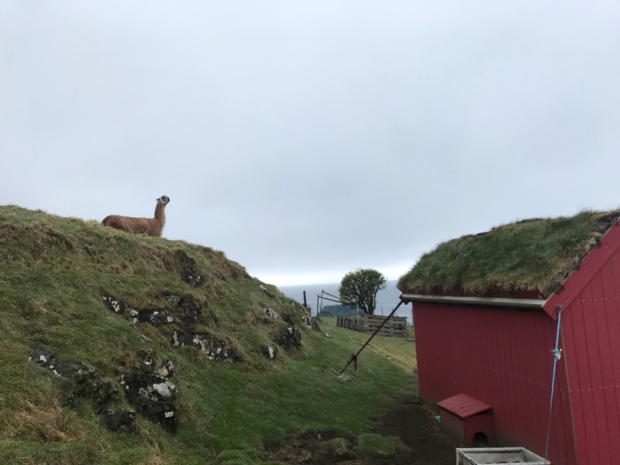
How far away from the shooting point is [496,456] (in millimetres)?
10258

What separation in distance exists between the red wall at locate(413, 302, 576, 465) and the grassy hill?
3.46 meters

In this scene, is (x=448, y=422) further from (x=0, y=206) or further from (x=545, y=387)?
(x=0, y=206)

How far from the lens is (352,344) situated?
27172 millimetres

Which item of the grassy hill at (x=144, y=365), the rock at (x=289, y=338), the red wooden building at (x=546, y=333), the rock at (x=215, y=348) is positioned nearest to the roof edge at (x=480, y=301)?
the red wooden building at (x=546, y=333)

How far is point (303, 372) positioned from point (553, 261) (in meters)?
11.4

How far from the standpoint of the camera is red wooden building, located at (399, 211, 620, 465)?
928 cm

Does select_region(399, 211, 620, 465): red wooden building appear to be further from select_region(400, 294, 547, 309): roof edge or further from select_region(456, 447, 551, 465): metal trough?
select_region(456, 447, 551, 465): metal trough

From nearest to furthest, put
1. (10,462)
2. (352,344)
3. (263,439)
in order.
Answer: (10,462) < (263,439) < (352,344)

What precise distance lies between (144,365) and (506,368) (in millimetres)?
10168

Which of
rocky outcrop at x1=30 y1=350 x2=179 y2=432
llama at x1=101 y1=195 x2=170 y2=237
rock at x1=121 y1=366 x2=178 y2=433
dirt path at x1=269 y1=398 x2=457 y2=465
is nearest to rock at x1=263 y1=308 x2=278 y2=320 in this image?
llama at x1=101 y1=195 x2=170 y2=237

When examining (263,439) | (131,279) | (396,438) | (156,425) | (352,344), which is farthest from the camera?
(352,344)

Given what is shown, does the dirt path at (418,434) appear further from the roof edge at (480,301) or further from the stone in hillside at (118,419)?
the stone in hillside at (118,419)

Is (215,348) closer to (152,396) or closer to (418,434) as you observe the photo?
(152,396)

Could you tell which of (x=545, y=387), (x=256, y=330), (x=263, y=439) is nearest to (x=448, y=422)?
(x=545, y=387)
